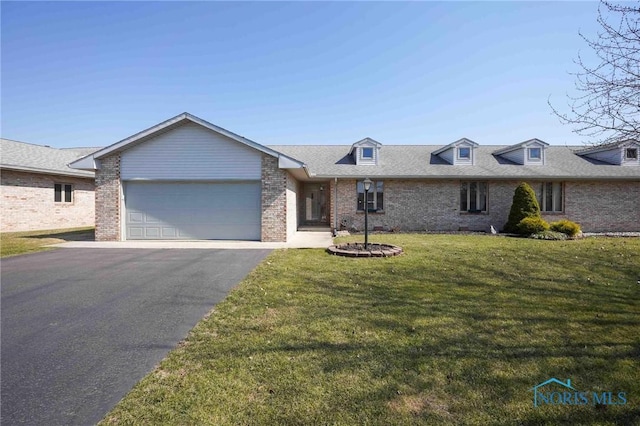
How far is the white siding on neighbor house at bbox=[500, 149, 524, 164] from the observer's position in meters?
18.1

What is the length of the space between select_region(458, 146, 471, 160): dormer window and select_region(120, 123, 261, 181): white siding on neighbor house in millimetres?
11891

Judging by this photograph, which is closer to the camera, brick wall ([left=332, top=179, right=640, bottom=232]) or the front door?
brick wall ([left=332, top=179, right=640, bottom=232])

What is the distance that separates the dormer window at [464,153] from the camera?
18.0 m

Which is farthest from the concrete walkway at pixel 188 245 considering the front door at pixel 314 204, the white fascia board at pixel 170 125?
the front door at pixel 314 204

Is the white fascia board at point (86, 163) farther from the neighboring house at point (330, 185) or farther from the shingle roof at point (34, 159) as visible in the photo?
the shingle roof at point (34, 159)

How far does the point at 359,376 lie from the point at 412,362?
2.08 feet

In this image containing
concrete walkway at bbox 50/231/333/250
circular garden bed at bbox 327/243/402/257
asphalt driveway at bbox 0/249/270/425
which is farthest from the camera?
concrete walkway at bbox 50/231/333/250

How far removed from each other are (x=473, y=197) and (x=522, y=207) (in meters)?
2.35

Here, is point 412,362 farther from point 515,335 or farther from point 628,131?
point 628,131

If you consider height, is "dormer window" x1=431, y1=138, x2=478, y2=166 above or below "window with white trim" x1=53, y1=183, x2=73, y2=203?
above

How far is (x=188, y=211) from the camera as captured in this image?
1298 cm

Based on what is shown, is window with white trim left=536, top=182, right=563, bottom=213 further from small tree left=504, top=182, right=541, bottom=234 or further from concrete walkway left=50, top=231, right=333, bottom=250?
concrete walkway left=50, top=231, right=333, bottom=250

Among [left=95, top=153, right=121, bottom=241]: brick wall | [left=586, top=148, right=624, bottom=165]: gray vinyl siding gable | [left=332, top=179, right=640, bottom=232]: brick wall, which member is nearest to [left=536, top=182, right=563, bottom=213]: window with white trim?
[left=332, top=179, right=640, bottom=232]: brick wall

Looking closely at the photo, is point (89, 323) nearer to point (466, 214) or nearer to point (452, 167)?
point (466, 214)
